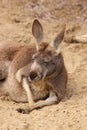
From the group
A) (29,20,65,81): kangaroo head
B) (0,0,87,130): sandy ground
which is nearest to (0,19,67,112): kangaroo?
(29,20,65,81): kangaroo head

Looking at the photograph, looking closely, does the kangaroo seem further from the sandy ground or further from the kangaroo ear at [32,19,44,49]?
the sandy ground

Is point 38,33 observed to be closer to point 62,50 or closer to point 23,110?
point 23,110

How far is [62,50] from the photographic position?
802cm

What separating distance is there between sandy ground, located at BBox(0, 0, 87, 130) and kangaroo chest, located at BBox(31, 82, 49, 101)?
203 mm

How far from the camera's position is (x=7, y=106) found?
618 cm

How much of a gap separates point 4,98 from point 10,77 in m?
0.30

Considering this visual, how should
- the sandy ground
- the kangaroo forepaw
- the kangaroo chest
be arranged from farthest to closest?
the kangaroo chest → the kangaroo forepaw → the sandy ground

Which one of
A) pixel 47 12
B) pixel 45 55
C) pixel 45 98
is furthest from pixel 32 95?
pixel 47 12

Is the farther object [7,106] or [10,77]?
[10,77]

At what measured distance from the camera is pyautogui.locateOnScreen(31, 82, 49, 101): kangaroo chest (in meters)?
6.35

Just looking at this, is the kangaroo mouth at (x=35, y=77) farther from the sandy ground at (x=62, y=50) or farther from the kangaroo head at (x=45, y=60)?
the sandy ground at (x=62, y=50)

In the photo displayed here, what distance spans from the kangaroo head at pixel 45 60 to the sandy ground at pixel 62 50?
0.41 metres

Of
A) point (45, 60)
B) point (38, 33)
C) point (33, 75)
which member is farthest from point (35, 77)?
point (38, 33)

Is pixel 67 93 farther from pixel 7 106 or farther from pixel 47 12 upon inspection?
pixel 47 12
